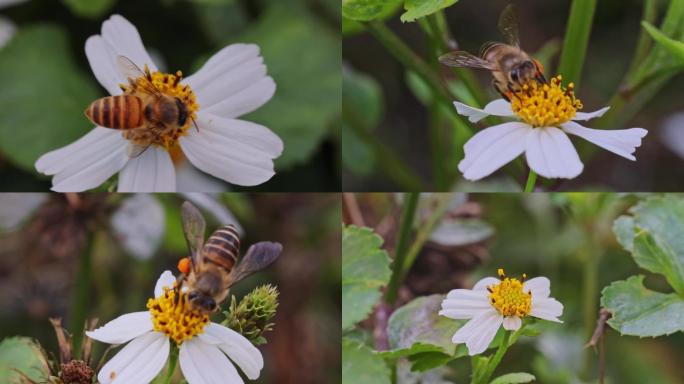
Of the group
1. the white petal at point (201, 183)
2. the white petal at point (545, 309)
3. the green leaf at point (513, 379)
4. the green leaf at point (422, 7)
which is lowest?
the green leaf at point (513, 379)

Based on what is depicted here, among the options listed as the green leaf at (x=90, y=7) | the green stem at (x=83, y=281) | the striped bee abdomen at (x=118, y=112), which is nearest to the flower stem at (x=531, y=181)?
the striped bee abdomen at (x=118, y=112)

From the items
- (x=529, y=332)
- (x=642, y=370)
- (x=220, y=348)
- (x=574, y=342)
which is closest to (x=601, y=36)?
(x=642, y=370)

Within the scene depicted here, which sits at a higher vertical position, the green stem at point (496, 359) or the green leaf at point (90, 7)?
the green leaf at point (90, 7)

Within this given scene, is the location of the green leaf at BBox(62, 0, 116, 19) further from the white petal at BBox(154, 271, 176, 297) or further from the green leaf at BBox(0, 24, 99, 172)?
the white petal at BBox(154, 271, 176, 297)

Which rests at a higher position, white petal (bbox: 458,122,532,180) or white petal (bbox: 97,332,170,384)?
white petal (bbox: 458,122,532,180)

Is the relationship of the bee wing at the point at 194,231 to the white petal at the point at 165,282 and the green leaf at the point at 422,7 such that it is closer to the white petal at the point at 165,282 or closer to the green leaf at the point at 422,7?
the white petal at the point at 165,282

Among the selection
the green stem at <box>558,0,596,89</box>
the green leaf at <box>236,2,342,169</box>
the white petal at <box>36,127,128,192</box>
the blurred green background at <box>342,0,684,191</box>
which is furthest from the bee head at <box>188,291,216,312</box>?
the blurred green background at <box>342,0,684,191</box>

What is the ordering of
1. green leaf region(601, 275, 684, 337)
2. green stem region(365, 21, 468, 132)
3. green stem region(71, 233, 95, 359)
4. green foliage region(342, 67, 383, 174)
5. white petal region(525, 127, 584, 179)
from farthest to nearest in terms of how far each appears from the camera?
1. green foliage region(342, 67, 383, 174)
2. green stem region(71, 233, 95, 359)
3. green stem region(365, 21, 468, 132)
4. green leaf region(601, 275, 684, 337)
5. white petal region(525, 127, 584, 179)
